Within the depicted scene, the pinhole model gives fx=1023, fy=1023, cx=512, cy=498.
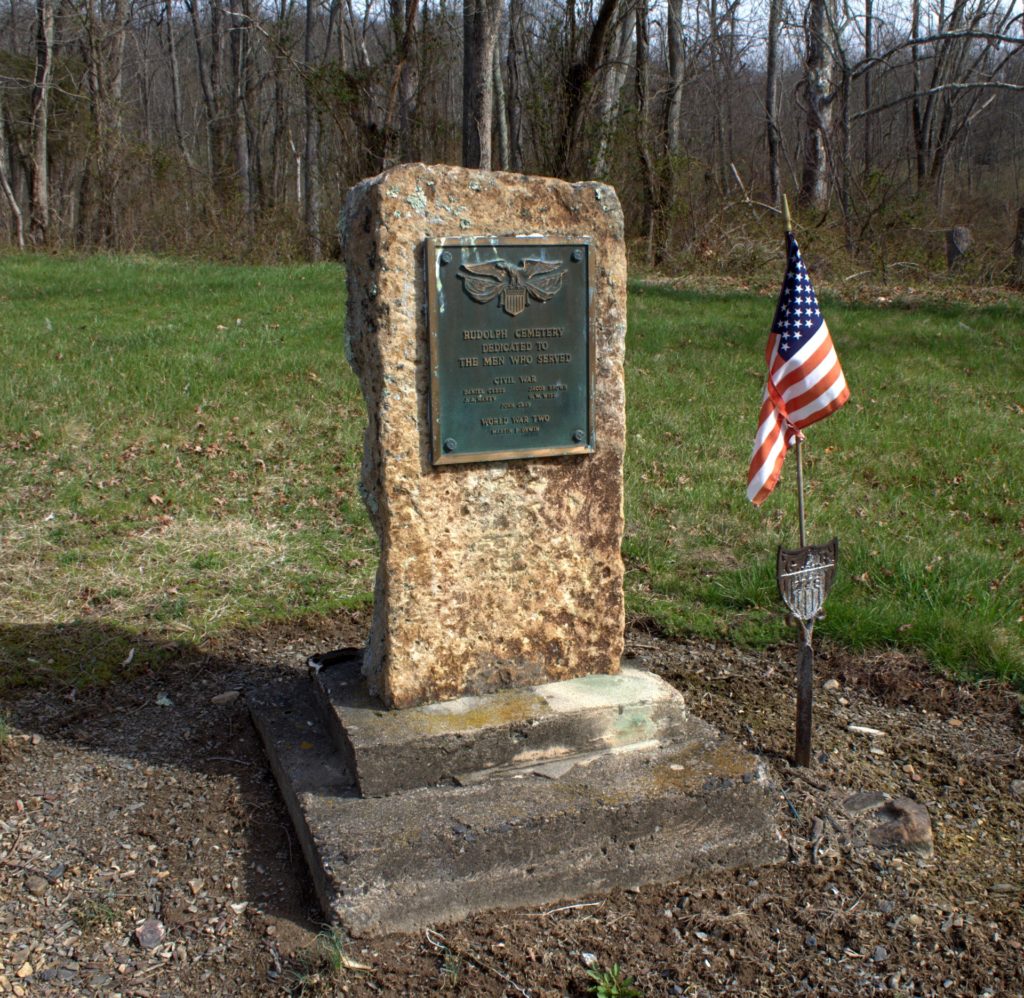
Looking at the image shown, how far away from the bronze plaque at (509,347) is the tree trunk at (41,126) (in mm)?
18200

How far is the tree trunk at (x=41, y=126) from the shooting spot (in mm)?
19464

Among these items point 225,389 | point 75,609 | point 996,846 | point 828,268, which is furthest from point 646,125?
point 996,846

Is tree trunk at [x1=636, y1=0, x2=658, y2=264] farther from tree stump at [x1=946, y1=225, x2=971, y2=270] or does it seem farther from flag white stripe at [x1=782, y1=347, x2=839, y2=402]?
flag white stripe at [x1=782, y1=347, x2=839, y2=402]

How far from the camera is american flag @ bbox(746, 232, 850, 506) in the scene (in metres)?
3.57

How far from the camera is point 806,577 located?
3.73m

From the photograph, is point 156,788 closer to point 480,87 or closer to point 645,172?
point 480,87

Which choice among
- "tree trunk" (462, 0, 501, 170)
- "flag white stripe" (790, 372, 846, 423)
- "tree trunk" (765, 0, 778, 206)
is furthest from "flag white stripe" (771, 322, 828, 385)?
"tree trunk" (765, 0, 778, 206)

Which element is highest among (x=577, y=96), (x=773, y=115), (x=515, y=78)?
(x=515, y=78)

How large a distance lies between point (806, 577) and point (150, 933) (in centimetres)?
246

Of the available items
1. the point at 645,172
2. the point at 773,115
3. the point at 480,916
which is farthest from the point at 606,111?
the point at 480,916

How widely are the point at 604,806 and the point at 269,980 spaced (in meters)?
1.12

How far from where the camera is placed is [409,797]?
10.9 ft

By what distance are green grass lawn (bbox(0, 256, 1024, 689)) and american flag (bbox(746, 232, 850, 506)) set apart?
5.33ft

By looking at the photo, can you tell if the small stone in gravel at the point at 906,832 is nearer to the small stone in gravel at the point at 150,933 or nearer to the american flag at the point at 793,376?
the american flag at the point at 793,376
